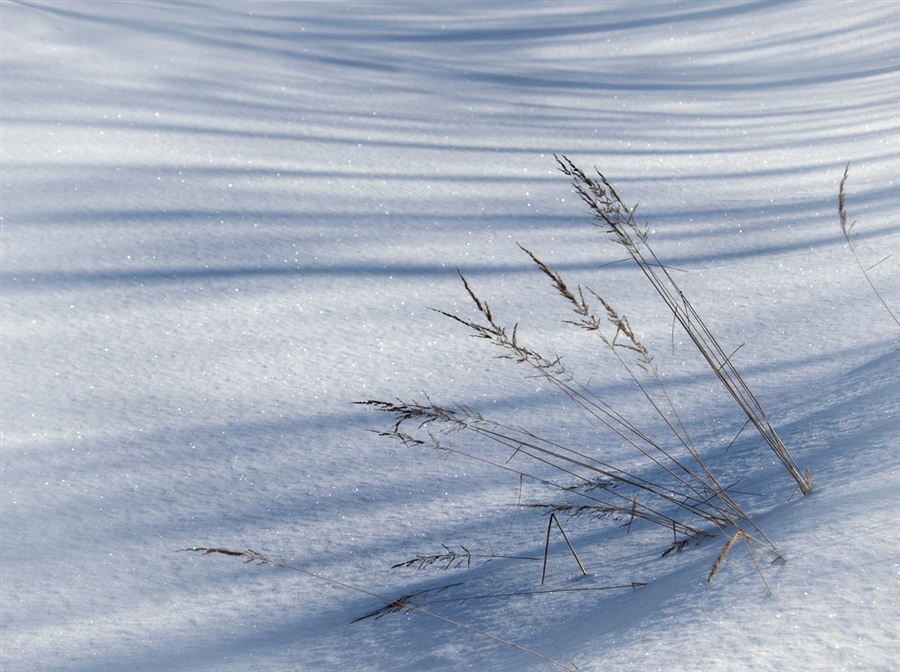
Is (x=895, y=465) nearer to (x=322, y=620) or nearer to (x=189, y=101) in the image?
(x=322, y=620)

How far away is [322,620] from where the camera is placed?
1.18 meters

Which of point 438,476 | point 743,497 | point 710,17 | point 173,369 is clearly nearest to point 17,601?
point 173,369

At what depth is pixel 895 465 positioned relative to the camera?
95 centimetres

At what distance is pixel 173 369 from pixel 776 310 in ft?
4.52

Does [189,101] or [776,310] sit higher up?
[189,101]

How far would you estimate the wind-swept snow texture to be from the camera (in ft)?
3.35

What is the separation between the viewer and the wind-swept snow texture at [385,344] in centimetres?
102

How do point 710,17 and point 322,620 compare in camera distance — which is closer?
point 322,620

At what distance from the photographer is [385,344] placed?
5.90 feet

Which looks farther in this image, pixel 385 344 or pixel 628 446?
pixel 385 344

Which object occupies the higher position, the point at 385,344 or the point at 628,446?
the point at 385,344

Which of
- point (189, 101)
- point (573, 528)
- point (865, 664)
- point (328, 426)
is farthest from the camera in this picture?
point (189, 101)

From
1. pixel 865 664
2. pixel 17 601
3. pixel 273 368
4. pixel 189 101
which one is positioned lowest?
pixel 865 664

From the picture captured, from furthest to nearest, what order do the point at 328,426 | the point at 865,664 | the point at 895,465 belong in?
the point at 328,426, the point at 895,465, the point at 865,664
